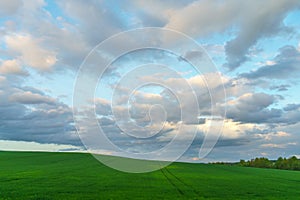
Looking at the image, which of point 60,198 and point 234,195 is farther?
point 234,195

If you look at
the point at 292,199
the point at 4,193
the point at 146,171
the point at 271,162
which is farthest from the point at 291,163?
the point at 4,193

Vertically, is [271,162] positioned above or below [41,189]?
above

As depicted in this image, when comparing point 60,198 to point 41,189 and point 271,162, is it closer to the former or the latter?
point 41,189

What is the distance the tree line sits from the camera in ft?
413

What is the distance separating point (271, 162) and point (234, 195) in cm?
11463

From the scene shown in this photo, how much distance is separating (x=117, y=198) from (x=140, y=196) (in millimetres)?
2384

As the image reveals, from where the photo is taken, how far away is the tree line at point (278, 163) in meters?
126

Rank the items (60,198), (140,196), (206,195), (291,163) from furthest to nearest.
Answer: (291,163) < (206,195) < (140,196) < (60,198)

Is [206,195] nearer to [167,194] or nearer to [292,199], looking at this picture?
[167,194]

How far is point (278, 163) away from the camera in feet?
428

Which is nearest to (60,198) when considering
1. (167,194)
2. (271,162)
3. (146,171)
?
(167,194)

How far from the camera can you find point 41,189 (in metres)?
33.3

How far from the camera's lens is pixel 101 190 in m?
33.5

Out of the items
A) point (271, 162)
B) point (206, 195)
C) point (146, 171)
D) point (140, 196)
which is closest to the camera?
point (140, 196)
